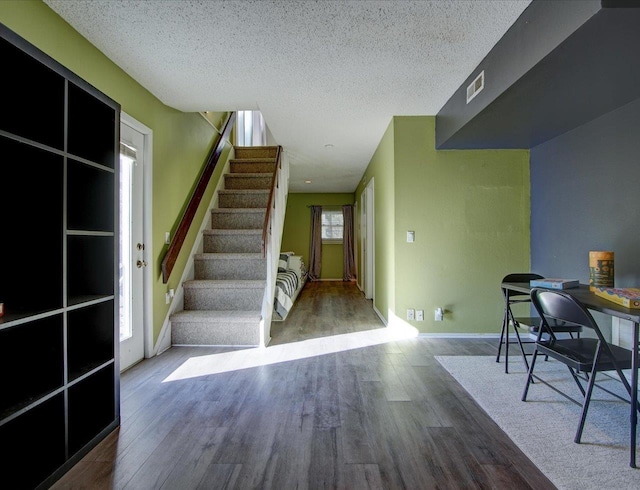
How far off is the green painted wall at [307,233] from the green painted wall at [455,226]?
17.4ft

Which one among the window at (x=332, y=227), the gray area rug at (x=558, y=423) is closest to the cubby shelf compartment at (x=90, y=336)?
the gray area rug at (x=558, y=423)

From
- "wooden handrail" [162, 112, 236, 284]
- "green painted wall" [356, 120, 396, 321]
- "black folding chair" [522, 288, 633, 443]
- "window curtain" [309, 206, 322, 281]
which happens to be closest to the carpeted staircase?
"wooden handrail" [162, 112, 236, 284]

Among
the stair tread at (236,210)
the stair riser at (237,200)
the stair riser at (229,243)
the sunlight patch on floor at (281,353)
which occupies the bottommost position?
the sunlight patch on floor at (281,353)

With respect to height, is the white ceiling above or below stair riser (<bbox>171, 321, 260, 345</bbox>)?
above

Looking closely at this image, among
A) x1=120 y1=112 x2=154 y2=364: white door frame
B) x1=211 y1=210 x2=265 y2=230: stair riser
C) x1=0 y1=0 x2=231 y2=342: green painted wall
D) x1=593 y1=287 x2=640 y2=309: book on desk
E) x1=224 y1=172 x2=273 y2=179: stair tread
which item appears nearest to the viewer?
x1=593 y1=287 x2=640 y2=309: book on desk

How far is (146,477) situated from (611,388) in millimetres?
2999

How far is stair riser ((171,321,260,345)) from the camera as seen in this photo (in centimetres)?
326

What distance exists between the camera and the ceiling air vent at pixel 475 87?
8.57 feet

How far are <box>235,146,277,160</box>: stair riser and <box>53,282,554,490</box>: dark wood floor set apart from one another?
3.37m

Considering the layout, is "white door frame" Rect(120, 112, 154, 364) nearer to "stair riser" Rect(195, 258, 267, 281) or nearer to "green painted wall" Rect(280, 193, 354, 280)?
"stair riser" Rect(195, 258, 267, 281)

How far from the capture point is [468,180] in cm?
372

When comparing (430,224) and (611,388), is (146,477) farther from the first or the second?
(430,224)

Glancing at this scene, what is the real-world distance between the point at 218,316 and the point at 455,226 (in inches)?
109

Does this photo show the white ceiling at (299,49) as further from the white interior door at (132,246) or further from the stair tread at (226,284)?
the stair tread at (226,284)
